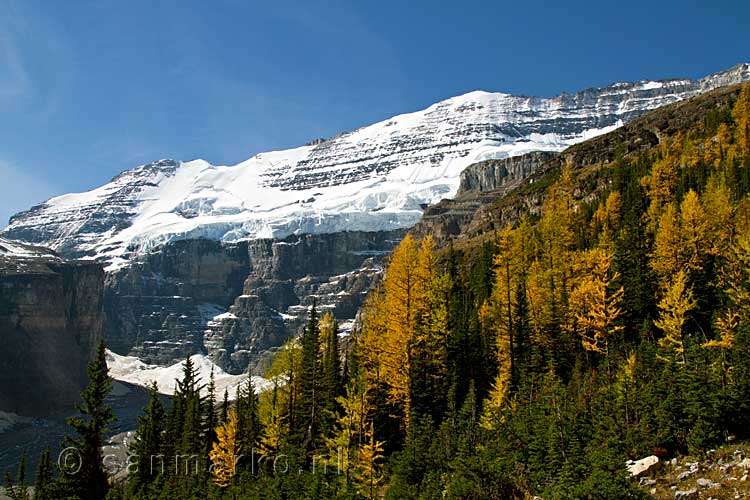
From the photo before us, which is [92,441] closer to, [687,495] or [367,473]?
[367,473]

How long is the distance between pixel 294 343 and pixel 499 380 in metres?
24.0

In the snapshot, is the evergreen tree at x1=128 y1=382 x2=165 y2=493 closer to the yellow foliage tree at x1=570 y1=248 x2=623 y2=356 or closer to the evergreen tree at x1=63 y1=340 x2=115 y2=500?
the evergreen tree at x1=63 y1=340 x2=115 y2=500

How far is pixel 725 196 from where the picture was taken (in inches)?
2192

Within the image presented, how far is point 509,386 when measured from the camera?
144ft

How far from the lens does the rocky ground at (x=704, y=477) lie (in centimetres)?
1889

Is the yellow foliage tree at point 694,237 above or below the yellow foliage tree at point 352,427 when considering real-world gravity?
above

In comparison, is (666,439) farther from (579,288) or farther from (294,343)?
(294,343)

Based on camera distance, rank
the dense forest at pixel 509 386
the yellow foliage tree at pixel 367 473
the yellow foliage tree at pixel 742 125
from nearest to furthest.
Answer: the dense forest at pixel 509 386, the yellow foliage tree at pixel 367 473, the yellow foliage tree at pixel 742 125

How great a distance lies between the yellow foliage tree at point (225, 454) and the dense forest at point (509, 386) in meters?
0.24

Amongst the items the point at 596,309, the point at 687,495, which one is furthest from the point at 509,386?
the point at 687,495

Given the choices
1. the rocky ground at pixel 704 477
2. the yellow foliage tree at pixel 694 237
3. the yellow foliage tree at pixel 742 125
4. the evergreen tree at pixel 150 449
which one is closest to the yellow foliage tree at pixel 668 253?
the yellow foliage tree at pixel 694 237

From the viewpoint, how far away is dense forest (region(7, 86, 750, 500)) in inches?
1014

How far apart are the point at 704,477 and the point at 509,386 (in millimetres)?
23809

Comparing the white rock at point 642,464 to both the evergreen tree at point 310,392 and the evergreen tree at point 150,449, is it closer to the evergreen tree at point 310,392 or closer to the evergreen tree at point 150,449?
the evergreen tree at point 310,392
